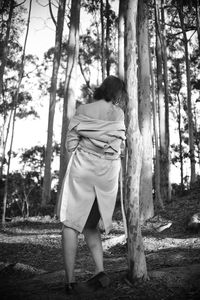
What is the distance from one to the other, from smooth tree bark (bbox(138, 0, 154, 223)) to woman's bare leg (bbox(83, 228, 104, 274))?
4.67 m

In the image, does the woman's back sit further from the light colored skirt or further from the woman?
the light colored skirt

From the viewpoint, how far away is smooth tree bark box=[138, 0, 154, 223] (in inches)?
270

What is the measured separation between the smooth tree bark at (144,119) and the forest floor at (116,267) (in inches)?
16.2

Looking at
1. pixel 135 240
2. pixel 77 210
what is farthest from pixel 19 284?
pixel 135 240

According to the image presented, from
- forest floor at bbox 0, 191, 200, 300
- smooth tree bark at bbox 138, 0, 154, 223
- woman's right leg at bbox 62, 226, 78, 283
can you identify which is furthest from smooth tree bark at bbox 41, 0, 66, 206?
woman's right leg at bbox 62, 226, 78, 283

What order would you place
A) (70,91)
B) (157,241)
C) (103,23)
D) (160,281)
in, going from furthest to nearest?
(103,23) → (70,91) → (157,241) → (160,281)

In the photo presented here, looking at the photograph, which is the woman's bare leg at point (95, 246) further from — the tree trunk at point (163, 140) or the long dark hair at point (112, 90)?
the tree trunk at point (163, 140)

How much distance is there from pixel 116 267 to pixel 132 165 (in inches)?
48.0

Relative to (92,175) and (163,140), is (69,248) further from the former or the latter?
(163,140)

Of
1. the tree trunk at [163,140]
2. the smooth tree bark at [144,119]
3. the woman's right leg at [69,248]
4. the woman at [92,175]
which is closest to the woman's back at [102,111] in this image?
the woman at [92,175]

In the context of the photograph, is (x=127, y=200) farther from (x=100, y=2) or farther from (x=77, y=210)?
(x=100, y=2)

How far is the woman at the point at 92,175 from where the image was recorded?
2.05 m

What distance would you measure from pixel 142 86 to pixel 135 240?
5.45m

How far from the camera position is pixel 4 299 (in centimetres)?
190
